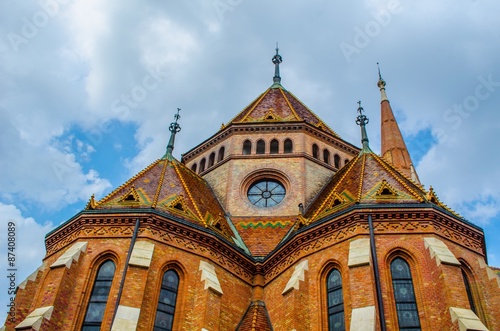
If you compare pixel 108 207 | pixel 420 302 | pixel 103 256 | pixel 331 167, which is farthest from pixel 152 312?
pixel 331 167

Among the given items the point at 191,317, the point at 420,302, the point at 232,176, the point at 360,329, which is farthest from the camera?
the point at 232,176

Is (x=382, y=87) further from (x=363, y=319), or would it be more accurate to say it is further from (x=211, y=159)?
(x=363, y=319)

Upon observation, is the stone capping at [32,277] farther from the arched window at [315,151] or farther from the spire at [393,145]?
the spire at [393,145]

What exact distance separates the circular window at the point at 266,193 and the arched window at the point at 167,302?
8.07 metres

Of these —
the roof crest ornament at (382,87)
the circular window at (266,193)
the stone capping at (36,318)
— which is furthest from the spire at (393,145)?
the stone capping at (36,318)

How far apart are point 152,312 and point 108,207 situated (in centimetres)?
518

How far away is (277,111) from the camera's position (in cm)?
3256

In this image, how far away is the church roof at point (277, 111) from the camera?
1233 inches

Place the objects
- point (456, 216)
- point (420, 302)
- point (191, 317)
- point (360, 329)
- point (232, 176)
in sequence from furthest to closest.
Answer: point (232, 176) → point (456, 216) → point (191, 317) → point (420, 302) → point (360, 329)

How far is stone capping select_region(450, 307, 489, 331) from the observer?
50.2ft

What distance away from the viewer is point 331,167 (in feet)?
95.5

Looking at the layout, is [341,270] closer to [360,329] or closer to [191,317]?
[360,329]

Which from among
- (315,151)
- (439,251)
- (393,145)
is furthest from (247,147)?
(393,145)

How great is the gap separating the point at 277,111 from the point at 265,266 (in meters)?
13.1
